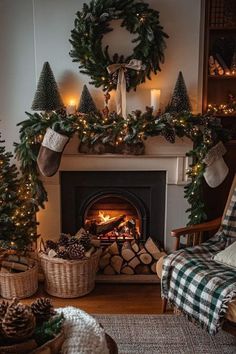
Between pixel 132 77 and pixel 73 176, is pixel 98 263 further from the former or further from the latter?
pixel 132 77

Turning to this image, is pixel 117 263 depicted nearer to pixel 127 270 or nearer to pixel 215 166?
pixel 127 270

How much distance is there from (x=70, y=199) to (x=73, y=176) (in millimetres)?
195

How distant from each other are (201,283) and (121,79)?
5.01 feet

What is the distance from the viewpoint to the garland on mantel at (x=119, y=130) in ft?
8.34

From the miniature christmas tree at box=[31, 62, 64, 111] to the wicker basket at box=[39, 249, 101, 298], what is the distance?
1.08 m

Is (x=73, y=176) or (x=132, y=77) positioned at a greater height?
(x=132, y=77)

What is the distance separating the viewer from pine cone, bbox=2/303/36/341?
126 cm

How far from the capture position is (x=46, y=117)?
259 cm

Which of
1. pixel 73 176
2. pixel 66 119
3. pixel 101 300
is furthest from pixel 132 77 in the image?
pixel 101 300

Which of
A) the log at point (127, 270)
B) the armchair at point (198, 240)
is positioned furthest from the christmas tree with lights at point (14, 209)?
the armchair at point (198, 240)

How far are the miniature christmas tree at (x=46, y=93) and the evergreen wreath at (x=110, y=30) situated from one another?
0.24 meters

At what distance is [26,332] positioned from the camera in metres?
1.28

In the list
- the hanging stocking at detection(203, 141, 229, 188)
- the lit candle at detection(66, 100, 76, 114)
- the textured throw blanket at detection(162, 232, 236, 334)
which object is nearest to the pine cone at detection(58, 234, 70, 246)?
the textured throw blanket at detection(162, 232, 236, 334)

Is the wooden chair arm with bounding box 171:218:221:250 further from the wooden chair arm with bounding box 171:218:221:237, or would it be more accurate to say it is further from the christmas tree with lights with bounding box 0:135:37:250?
the christmas tree with lights with bounding box 0:135:37:250
